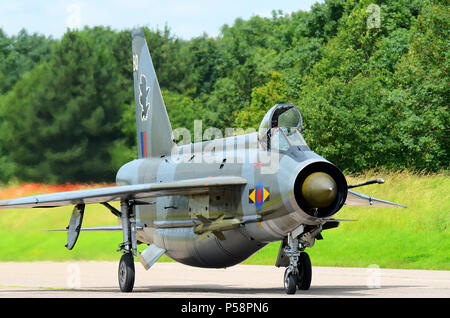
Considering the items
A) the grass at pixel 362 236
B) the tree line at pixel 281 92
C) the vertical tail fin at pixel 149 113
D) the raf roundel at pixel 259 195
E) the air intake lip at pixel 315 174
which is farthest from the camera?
the tree line at pixel 281 92

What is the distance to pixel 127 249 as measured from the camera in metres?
16.8

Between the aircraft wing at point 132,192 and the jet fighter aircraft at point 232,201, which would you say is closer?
the jet fighter aircraft at point 232,201

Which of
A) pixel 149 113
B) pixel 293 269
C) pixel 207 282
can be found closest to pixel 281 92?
pixel 149 113

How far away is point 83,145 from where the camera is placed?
166 feet

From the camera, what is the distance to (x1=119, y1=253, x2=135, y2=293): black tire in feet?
54.2

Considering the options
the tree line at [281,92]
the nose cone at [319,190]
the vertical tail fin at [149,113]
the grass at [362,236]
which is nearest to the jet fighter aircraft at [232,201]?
the nose cone at [319,190]

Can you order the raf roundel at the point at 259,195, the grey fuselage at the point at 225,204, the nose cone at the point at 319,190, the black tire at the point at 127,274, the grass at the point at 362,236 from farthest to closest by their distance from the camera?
the grass at the point at 362,236, the black tire at the point at 127,274, the raf roundel at the point at 259,195, the grey fuselage at the point at 225,204, the nose cone at the point at 319,190

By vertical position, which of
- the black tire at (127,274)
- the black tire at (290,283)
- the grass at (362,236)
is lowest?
the grass at (362,236)

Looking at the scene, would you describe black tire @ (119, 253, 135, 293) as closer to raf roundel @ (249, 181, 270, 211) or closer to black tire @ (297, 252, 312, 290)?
raf roundel @ (249, 181, 270, 211)

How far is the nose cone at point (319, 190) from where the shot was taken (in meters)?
13.6

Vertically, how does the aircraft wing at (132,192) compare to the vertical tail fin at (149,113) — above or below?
below

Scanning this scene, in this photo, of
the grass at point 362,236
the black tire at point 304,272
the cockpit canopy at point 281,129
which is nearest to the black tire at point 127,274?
the black tire at point 304,272

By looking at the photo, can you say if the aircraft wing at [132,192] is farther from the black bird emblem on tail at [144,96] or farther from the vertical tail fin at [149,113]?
the black bird emblem on tail at [144,96]
